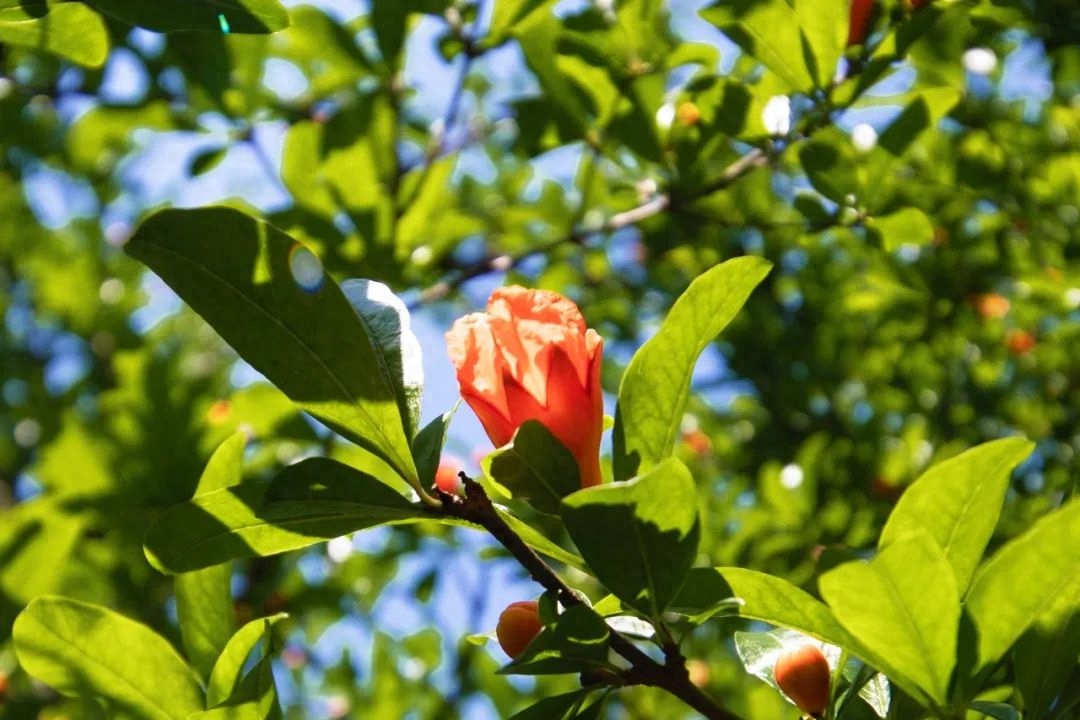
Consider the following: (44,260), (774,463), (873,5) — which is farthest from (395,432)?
(44,260)

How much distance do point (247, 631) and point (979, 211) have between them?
2.06 m

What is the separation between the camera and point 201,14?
958mm

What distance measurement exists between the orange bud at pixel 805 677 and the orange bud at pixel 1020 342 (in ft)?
6.47

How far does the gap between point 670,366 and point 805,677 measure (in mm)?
274

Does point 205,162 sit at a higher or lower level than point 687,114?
lower

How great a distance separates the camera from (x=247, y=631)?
2.86ft

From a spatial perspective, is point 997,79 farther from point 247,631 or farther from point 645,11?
point 247,631

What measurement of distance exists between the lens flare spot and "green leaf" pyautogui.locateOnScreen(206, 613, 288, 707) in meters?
0.29

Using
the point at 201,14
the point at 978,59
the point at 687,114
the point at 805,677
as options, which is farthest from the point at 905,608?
the point at 978,59

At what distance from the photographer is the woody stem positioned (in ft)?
2.46

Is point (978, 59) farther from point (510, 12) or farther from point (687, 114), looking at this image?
point (510, 12)

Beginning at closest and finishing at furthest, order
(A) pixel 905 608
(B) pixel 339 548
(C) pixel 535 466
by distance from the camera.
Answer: (A) pixel 905 608, (C) pixel 535 466, (B) pixel 339 548

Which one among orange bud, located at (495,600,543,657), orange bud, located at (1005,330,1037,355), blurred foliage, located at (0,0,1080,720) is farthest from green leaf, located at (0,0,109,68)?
orange bud, located at (1005,330,1037,355)

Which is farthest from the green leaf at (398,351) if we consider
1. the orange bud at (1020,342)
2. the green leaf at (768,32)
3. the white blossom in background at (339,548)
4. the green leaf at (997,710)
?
the orange bud at (1020,342)
